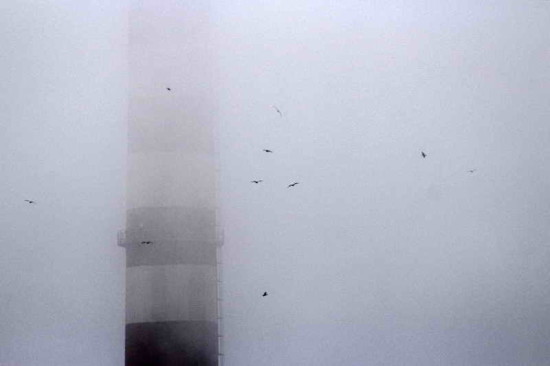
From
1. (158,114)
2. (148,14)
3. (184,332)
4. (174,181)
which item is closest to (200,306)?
(184,332)

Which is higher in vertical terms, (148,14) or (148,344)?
(148,14)

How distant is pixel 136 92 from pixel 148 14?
1.37 meters

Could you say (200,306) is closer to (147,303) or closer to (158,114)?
(147,303)

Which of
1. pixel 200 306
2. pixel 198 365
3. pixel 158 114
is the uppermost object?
pixel 158 114

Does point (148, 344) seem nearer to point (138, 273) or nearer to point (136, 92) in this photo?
point (138, 273)

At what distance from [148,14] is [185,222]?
12.0 ft

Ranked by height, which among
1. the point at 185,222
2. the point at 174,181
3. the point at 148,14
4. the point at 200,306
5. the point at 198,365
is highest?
the point at 148,14

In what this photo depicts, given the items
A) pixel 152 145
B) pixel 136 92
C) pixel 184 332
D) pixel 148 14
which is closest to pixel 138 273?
pixel 184 332

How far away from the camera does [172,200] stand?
11.3 meters

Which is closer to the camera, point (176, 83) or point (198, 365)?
point (198, 365)

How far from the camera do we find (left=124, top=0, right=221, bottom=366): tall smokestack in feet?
36.0

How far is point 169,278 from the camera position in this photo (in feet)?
36.0

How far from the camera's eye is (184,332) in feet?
36.0

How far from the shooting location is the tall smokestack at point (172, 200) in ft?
36.0
